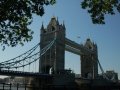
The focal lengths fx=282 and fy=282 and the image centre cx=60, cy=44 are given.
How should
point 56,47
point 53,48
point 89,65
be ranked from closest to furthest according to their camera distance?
1. point 56,47
2. point 53,48
3. point 89,65

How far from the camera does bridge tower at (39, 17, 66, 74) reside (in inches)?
3388

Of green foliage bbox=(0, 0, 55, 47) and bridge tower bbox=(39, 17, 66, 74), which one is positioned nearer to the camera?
green foliage bbox=(0, 0, 55, 47)

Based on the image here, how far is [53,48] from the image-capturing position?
88.8 m

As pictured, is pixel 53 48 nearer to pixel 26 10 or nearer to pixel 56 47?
pixel 56 47

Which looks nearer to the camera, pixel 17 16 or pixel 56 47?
pixel 17 16

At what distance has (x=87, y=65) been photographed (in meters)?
115

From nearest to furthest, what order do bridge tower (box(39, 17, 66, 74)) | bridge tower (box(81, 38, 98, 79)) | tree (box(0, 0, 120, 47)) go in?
tree (box(0, 0, 120, 47))
bridge tower (box(39, 17, 66, 74))
bridge tower (box(81, 38, 98, 79))

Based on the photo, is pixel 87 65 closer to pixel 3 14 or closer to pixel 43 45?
pixel 43 45

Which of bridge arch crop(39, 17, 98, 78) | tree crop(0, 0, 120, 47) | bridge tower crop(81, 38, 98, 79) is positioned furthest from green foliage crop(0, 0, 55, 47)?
bridge tower crop(81, 38, 98, 79)

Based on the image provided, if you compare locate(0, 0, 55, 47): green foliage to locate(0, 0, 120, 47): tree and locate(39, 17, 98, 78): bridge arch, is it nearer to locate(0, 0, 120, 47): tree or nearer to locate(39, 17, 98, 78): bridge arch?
locate(0, 0, 120, 47): tree

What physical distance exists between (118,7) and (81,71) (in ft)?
327

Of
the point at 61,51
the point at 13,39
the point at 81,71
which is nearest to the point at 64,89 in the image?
the point at 13,39

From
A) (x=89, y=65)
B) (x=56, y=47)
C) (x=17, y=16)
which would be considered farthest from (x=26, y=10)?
(x=89, y=65)

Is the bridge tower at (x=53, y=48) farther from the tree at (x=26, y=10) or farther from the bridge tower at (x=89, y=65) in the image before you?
the tree at (x=26, y=10)
